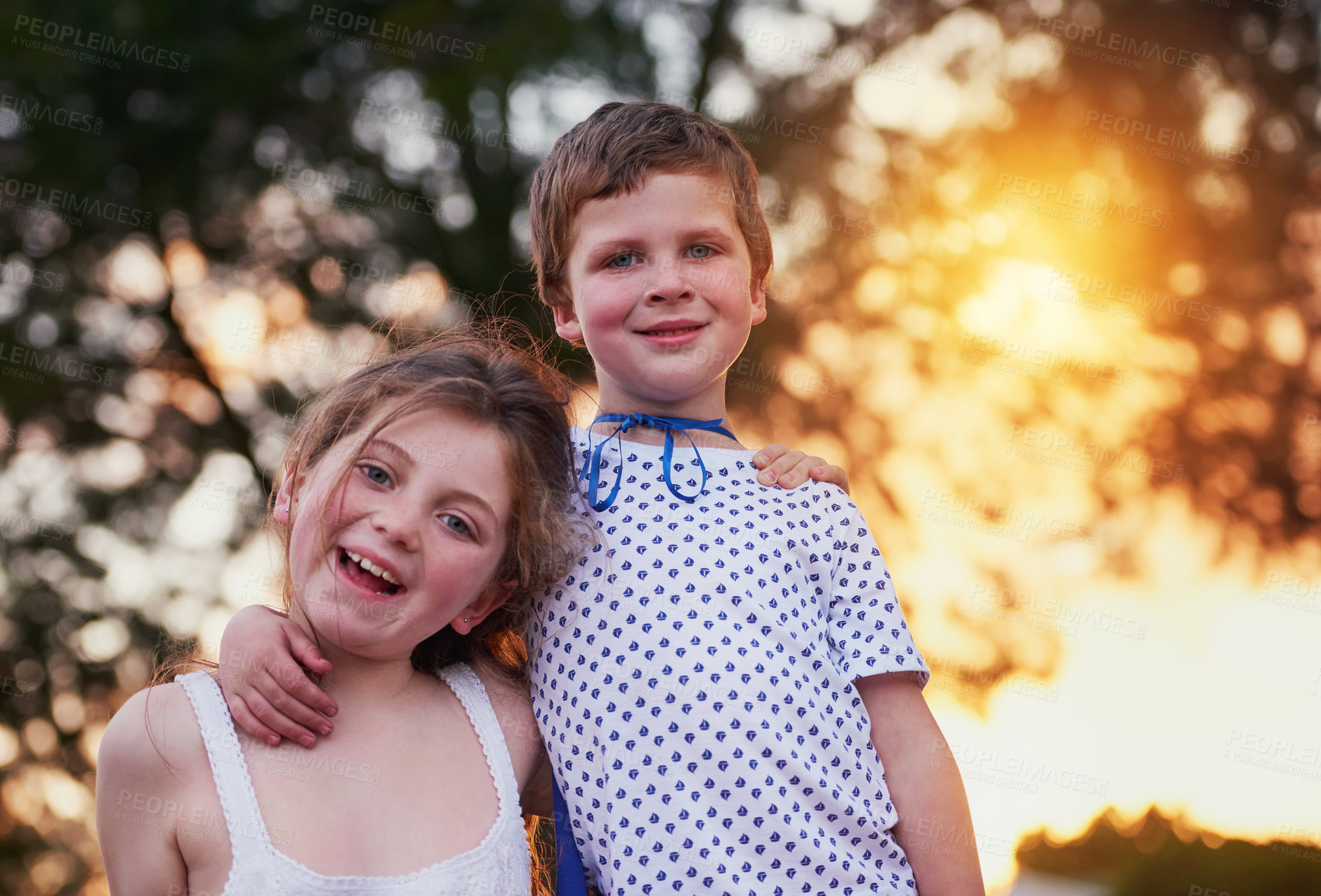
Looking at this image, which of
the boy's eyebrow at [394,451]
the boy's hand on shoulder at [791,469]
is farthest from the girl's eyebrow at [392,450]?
the boy's hand on shoulder at [791,469]

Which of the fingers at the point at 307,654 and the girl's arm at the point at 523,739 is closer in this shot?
the fingers at the point at 307,654

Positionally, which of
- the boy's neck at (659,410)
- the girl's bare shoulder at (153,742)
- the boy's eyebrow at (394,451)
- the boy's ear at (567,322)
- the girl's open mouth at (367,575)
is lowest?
the girl's bare shoulder at (153,742)

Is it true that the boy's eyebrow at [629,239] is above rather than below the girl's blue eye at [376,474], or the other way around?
above

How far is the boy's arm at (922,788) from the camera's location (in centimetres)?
188

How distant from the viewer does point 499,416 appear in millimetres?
1978

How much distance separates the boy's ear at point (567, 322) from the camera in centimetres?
226

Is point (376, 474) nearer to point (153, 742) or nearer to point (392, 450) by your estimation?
point (392, 450)

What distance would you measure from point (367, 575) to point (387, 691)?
27 cm

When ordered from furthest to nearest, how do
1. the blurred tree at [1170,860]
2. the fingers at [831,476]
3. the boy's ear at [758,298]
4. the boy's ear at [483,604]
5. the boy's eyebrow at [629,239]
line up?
the blurred tree at [1170,860]
the boy's ear at [758,298]
the fingers at [831,476]
the boy's eyebrow at [629,239]
the boy's ear at [483,604]

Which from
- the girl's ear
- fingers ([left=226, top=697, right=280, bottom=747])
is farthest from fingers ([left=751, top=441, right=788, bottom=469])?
fingers ([left=226, top=697, right=280, bottom=747])

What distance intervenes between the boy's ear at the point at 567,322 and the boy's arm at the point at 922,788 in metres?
0.94

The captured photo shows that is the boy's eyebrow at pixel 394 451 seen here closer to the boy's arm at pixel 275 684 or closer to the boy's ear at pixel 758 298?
the boy's arm at pixel 275 684

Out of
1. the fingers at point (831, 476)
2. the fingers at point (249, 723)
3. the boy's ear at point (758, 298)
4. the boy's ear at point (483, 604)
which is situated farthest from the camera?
the boy's ear at point (758, 298)

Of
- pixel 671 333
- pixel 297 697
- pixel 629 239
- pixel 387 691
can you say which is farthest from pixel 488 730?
pixel 629 239
